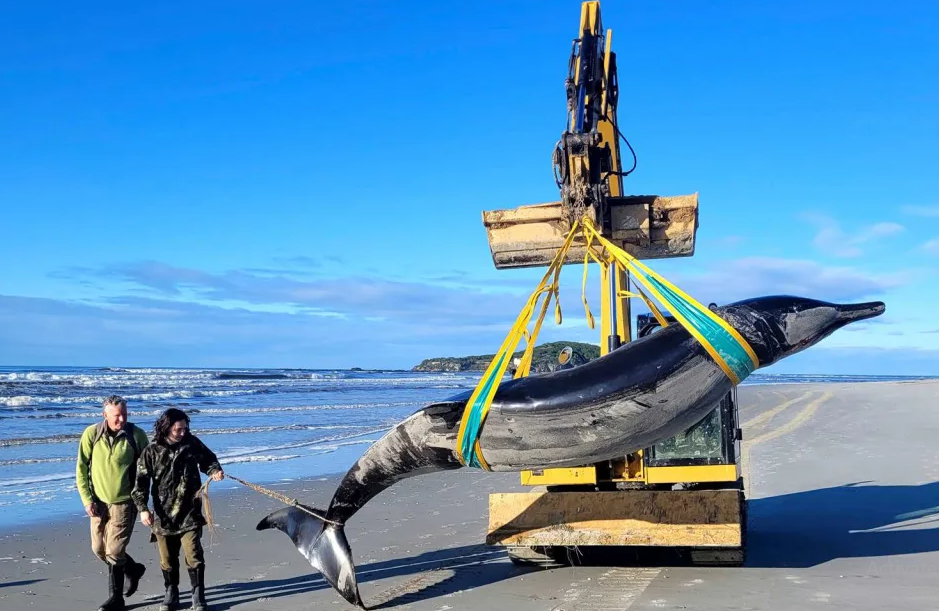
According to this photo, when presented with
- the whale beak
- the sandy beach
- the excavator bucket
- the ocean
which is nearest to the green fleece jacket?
the sandy beach

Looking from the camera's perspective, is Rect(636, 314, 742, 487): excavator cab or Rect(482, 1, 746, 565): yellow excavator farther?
Rect(636, 314, 742, 487): excavator cab

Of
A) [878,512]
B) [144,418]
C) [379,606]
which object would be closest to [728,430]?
[379,606]

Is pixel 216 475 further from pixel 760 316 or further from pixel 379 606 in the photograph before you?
pixel 760 316

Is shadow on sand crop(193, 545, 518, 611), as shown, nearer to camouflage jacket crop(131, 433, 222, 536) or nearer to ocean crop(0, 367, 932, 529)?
camouflage jacket crop(131, 433, 222, 536)

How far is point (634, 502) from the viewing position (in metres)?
7.78

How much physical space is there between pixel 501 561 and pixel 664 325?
11.5ft

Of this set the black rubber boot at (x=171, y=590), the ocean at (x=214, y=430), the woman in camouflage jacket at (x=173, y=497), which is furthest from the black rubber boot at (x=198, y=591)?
the ocean at (x=214, y=430)

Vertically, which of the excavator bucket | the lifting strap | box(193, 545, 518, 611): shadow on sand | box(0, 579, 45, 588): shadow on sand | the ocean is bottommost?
box(193, 545, 518, 611): shadow on sand

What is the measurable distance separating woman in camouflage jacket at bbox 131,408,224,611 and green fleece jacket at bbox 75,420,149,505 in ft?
0.81

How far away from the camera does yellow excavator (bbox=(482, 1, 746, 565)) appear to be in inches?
293

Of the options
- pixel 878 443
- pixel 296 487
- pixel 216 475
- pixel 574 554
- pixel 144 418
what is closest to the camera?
pixel 216 475

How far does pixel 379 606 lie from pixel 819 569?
13.0ft

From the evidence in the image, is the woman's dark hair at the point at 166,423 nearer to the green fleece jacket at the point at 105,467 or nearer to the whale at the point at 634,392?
the green fleece jacket at the point at 105,467

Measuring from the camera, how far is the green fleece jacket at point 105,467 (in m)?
7.05
